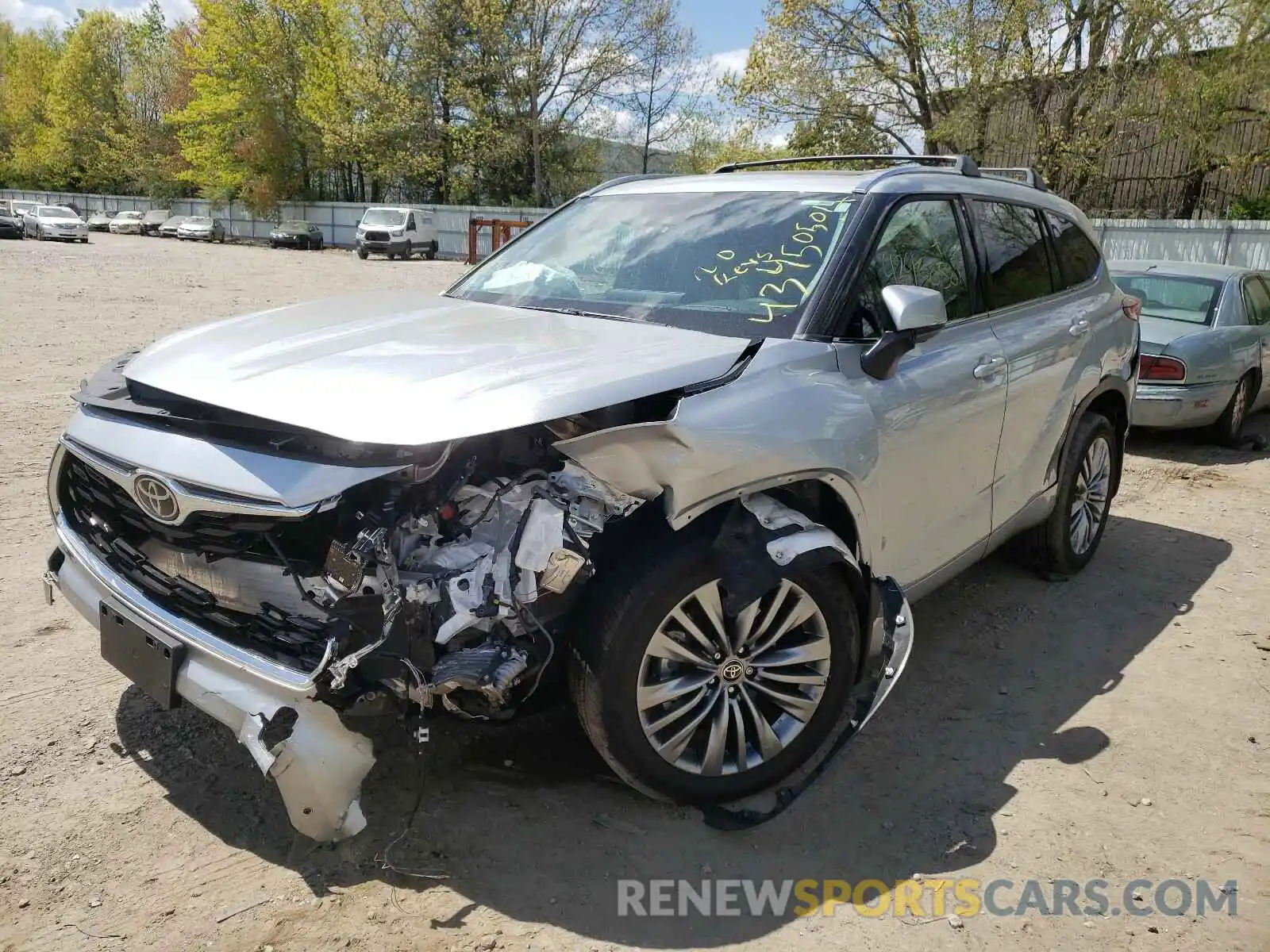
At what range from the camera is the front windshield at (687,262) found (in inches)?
129

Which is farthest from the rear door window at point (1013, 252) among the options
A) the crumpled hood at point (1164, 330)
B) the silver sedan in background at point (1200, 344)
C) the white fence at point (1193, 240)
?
the white fence at point (1193, 240)

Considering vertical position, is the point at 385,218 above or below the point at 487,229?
above

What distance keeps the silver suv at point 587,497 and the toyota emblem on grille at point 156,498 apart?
0.05ft

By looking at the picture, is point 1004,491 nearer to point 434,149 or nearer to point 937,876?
point 937,876

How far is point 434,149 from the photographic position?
4125 cm

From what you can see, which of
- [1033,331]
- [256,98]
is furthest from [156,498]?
[256,98]

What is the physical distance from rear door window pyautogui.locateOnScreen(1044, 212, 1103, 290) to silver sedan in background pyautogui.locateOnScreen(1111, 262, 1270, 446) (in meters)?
2.98

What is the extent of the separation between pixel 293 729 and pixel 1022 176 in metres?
4.50

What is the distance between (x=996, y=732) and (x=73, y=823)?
10.3ft

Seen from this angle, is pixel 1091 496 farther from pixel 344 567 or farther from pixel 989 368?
pixel 344 567

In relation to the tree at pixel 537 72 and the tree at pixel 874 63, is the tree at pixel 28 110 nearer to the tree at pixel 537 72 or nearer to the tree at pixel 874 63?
the tree at pixel 537 72

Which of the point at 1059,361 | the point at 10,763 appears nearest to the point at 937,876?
the point at 1059,361

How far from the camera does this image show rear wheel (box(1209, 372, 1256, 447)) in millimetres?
8070

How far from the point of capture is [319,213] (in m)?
45.7
